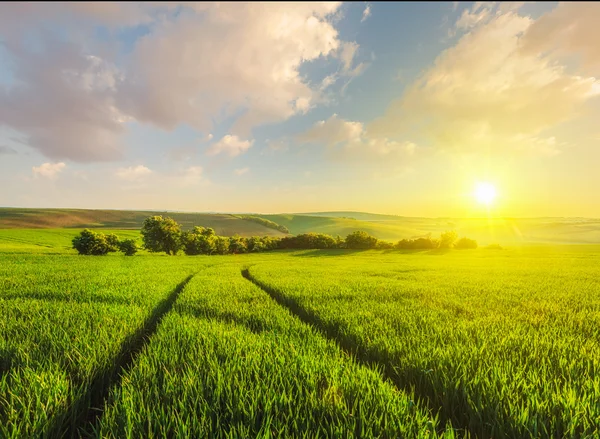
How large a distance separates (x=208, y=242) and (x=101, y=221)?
94193 millimetres

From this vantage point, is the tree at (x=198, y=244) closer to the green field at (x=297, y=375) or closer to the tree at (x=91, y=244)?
the tree at (x=91, y=244)

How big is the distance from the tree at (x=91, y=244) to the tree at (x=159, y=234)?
6939 mm

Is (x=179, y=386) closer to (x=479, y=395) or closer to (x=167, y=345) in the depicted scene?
(x=167, y=345)

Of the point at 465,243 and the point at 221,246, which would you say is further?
the point at 465,243

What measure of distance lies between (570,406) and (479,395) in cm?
74

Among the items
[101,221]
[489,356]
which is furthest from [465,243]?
[101,221]

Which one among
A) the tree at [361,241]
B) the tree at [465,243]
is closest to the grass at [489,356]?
the tree at [361,241]

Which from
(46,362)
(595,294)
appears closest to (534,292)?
(595,294)

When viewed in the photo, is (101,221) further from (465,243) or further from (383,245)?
(465,243)

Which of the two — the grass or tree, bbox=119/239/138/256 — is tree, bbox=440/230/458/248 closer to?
the grass

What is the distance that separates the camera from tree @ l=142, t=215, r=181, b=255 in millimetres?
53969

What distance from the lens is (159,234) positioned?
178 ft

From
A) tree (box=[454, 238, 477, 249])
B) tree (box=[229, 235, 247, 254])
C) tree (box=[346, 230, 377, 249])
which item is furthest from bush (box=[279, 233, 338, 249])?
tree (box=[454, 238, 477, 249])

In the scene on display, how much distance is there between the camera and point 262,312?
676 centimetres
